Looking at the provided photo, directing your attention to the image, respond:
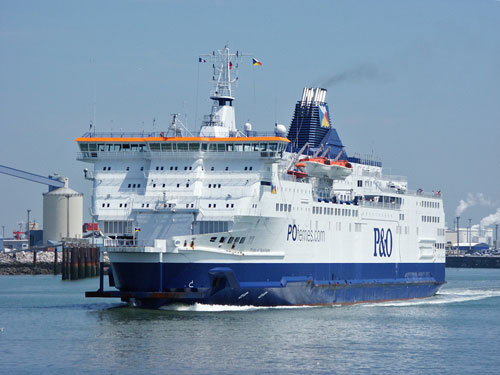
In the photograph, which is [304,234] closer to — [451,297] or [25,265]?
[451,297]

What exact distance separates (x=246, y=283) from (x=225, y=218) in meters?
2.72

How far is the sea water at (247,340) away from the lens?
2703 centimetres

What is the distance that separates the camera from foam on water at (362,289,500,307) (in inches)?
1840

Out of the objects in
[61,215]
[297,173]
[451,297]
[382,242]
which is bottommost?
[451,297]

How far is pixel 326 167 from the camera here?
42.9m


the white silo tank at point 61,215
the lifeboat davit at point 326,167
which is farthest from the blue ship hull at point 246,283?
the white silo tank at point 61,215

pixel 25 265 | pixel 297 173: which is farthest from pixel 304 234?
pixel 25 265

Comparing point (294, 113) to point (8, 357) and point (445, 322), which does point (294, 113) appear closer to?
point (445, 322)

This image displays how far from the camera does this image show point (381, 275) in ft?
155

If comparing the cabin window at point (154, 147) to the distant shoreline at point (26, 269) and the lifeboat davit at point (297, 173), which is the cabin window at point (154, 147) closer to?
the lifeboat davit at point (297, 173)

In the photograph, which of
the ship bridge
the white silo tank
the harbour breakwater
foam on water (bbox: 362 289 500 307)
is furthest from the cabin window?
the white silo tank

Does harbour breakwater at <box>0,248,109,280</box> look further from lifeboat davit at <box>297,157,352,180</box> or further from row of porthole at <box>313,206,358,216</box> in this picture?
lifeboat davit at <box>297,157,352,180</box>

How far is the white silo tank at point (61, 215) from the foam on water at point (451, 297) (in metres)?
49.6

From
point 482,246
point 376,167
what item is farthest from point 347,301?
point 482,246
